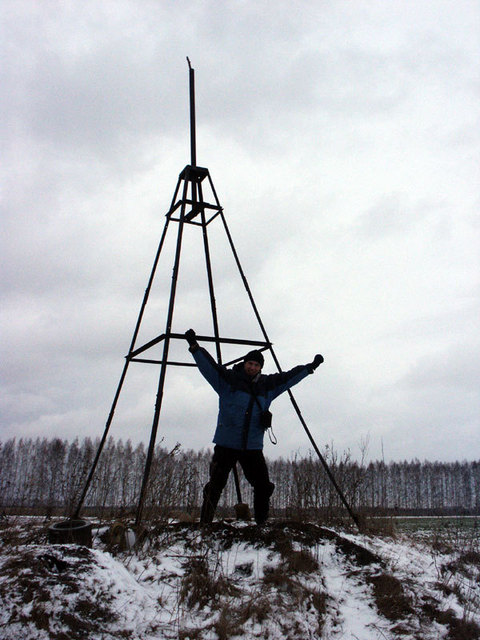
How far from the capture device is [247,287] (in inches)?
279

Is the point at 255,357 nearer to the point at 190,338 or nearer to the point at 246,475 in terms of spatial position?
the point at 190,338

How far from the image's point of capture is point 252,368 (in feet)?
18.9

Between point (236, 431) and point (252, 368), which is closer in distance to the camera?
point (236, 431)

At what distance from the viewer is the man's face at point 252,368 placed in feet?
18.8

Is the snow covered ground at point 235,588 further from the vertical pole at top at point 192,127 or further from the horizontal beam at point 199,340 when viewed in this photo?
the vertical pole at top at point 192,127

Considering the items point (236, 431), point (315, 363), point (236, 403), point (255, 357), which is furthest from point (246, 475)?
point (315, 363)

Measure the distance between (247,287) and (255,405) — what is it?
7.08 ft

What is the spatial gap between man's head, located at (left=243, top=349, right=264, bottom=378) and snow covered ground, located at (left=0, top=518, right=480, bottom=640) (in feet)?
5.72

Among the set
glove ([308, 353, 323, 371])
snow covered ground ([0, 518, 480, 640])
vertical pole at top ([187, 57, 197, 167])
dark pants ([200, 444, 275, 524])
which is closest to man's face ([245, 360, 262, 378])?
glove ([308, 353, 323, 371])

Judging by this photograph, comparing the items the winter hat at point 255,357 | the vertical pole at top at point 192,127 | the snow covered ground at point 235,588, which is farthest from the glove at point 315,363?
the vertical pole at top at point 192,127

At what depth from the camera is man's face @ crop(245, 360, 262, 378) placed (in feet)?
18.8

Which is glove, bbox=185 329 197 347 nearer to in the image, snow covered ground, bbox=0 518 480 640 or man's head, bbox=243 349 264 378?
Answer: man's head, bbox=243 349 264 378

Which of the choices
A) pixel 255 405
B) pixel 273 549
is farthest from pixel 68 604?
pixel 255 405

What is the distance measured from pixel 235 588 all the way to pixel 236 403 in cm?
198
